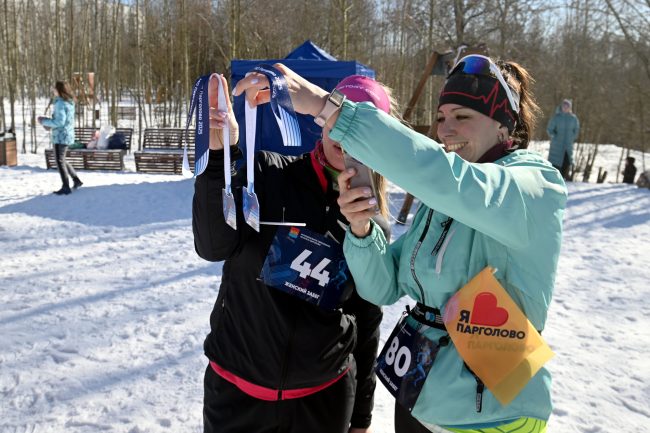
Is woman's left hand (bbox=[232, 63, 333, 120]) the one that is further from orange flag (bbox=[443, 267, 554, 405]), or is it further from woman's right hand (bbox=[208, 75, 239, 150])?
orange flag (bbox=[443, 267, 554, 405])

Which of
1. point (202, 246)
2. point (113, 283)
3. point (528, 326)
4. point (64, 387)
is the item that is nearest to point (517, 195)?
point (528, 326)

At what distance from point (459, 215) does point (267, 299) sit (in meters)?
0.80

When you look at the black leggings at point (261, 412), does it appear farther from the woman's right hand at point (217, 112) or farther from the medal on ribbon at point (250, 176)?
the woman's right hand at point (217, 112)

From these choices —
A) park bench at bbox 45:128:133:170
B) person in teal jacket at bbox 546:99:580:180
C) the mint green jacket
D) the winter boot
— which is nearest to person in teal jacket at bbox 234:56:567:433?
the mint green jacket

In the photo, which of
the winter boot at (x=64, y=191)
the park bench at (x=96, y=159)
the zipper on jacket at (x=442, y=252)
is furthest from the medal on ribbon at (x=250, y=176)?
the park bench at (x=96, y=159)

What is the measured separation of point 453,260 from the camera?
1317 millimetres

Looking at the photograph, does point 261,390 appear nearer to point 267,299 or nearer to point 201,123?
point 267,299

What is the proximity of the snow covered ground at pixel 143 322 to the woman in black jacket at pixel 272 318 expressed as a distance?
1486 mm

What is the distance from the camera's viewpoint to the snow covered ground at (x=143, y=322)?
123 inches

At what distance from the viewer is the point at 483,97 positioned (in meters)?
1.37

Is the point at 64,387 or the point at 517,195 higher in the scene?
the point at 517,195

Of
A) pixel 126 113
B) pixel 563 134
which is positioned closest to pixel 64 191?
pixel 563 134

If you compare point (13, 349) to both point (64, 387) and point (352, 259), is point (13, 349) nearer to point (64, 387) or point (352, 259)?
point (64, 387)

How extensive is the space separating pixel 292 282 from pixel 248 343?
0.25m
